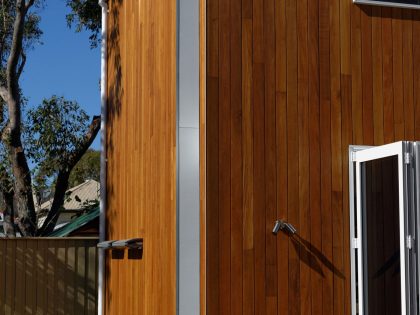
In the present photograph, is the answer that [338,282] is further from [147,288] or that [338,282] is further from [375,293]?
[147,288]

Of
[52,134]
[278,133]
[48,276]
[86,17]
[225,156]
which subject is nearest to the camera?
[225,156]

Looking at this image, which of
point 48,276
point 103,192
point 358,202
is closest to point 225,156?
point 358,202

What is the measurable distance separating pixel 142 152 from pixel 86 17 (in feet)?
29.6

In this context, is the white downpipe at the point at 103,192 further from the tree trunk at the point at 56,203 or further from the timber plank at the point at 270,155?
the tree trunk at the point at 56,203

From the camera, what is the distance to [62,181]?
553 inches

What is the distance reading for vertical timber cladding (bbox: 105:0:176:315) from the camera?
6.14 metres

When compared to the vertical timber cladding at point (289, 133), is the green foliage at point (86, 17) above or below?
above

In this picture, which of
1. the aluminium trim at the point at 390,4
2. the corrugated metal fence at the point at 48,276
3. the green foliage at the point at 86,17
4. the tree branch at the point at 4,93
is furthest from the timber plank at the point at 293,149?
the green foliage at the point at 86,17

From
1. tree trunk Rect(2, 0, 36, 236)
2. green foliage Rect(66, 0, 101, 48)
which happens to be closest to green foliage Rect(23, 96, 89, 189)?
tree trunk Rect(2, 0, 36, 236)

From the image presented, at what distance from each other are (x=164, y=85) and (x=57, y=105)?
8568mm

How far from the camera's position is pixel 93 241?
33.1 feet

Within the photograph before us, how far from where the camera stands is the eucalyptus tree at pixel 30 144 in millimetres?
13477

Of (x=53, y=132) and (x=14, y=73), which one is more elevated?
(x=14, y=73)

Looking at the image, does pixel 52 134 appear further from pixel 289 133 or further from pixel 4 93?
pixel 289 133
